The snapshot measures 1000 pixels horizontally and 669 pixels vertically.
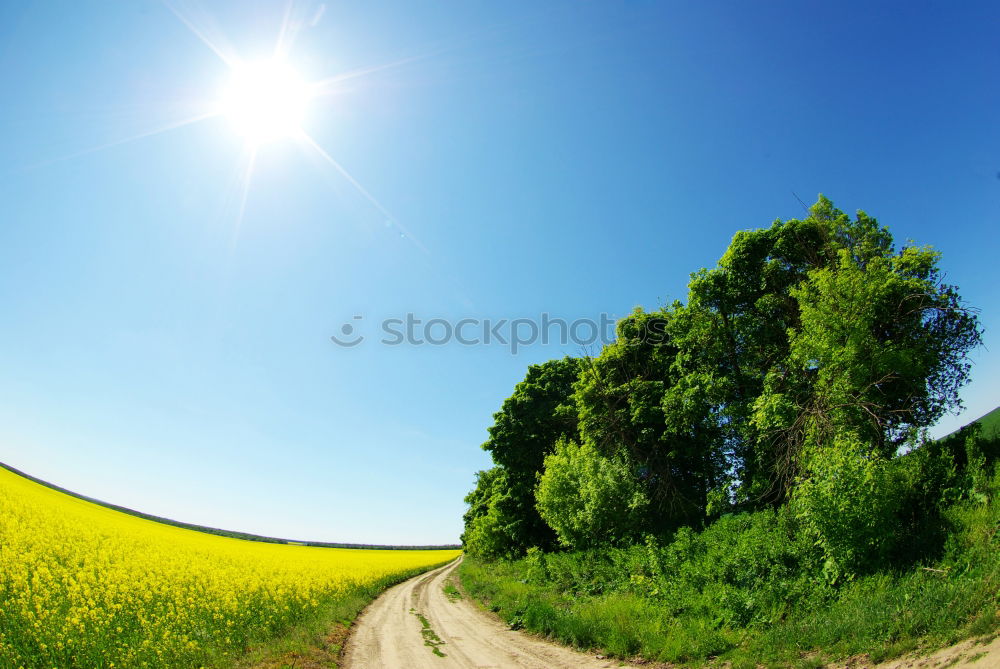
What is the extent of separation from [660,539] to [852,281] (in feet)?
39.6

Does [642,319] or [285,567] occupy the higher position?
[642,319]

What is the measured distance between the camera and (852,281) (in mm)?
13961

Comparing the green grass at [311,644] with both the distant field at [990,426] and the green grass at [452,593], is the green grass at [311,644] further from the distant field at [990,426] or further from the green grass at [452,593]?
the distant field at [990,426]

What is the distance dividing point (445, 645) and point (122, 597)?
8.11 meters

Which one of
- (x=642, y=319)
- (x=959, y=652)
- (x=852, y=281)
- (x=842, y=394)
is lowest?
(x=959, y=652)

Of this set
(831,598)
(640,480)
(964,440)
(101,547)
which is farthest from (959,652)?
(101,547)

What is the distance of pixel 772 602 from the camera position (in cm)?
1035

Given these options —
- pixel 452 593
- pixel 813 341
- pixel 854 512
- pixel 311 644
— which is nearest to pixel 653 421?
pixel 813 341

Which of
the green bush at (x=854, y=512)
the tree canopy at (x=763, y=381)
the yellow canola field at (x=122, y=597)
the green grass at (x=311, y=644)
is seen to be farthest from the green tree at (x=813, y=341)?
the yellow canola field at (x=122, y=597)

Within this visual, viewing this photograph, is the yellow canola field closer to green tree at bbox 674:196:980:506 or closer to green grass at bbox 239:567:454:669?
green grass at bbox 239:567:454:669

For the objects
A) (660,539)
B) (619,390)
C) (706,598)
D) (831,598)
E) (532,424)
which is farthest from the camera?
(532,424)

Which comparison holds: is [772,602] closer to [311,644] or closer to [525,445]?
[311,644]

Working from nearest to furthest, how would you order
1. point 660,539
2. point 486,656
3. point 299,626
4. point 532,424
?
1. point 486,656
2. point 299,626
3. point 660,539
4. point 532,424

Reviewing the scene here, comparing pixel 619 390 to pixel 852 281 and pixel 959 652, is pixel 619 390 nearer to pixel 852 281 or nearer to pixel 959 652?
pixel 852 281
